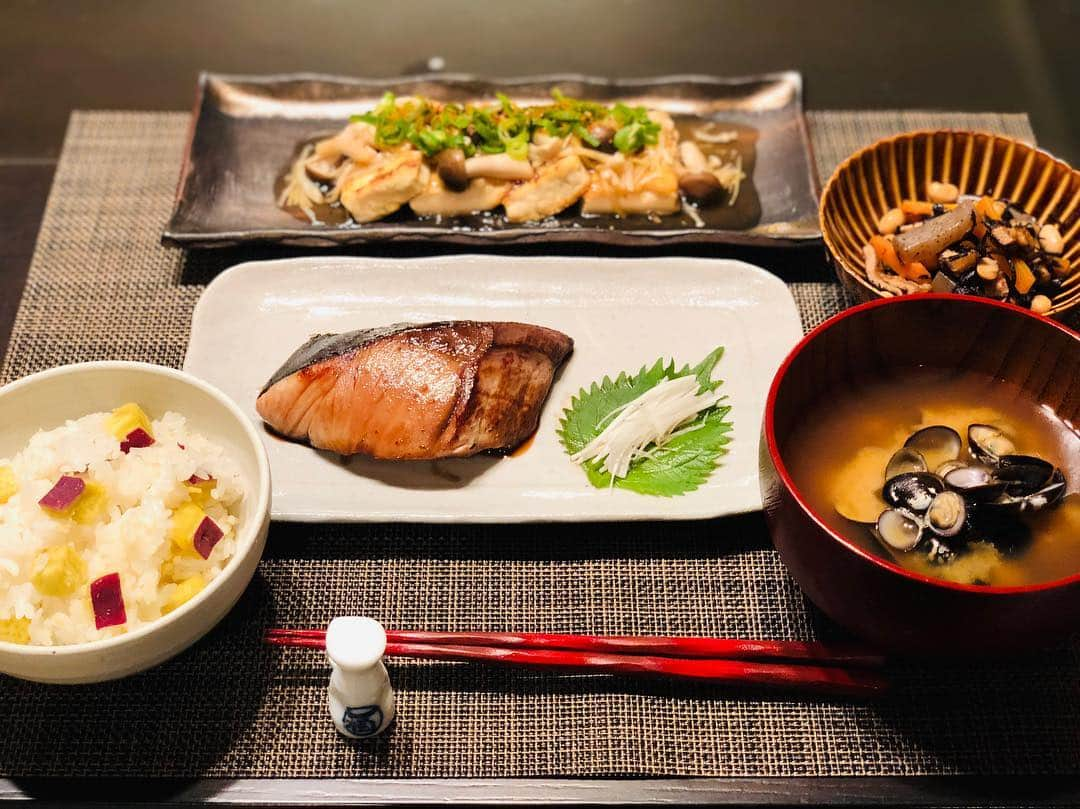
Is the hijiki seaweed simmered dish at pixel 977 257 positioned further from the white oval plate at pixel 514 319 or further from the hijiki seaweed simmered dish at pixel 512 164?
the hijiki seaweed simmered dish at pixel 512 164

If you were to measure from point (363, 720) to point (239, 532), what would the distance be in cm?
45

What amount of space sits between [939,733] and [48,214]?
9.28ft

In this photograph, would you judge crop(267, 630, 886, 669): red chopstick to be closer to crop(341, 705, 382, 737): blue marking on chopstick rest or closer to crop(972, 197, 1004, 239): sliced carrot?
crop(341, 705, 382, 737): blue marking on chopstick rest

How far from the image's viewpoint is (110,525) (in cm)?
189

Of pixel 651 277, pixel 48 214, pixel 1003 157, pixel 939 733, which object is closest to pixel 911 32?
pixel 1003 157

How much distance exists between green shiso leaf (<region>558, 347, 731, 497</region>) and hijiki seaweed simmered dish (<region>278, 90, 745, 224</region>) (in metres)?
0.73

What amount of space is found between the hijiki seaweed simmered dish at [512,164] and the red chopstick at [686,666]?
1415 millimetres

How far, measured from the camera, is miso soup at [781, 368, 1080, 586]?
1.81m

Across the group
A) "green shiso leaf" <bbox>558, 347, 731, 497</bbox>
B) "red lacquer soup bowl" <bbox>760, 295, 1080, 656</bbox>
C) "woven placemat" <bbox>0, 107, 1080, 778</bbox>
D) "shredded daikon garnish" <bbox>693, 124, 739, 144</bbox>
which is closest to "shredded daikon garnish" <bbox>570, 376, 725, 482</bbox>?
"green shiso leaf" <bbox>558, 347, 731, 497</bbox>

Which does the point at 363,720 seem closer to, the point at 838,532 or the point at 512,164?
the point at 838,532

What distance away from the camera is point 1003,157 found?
106 inches

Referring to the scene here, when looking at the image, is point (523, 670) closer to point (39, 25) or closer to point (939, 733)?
point (939, 733)

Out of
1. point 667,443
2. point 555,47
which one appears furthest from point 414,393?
point 555,47

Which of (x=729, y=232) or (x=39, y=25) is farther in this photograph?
(x=39, y=25)
